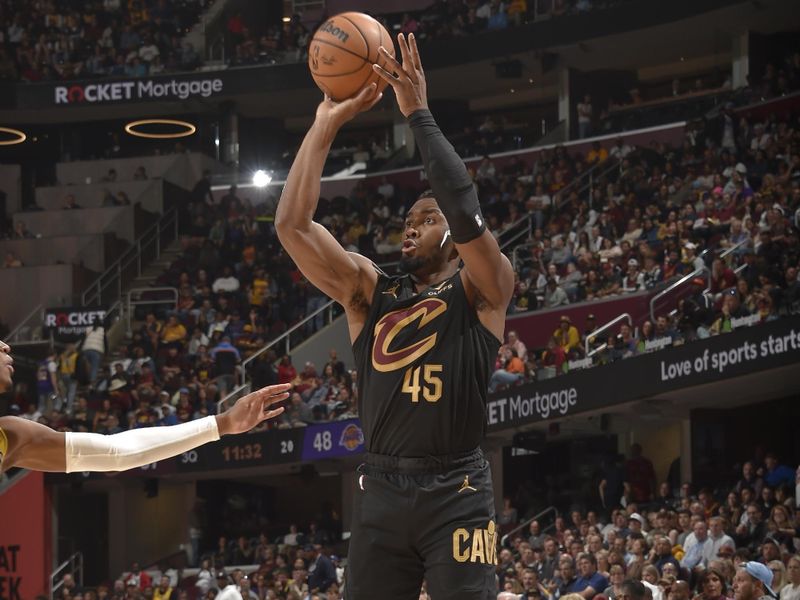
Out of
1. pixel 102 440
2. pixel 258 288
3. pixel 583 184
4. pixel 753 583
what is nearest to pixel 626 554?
pixel 753 583

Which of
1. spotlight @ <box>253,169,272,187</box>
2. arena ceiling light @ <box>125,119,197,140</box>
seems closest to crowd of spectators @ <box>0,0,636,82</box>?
→ arena ceiling light @ <box>125,119,197,140</box>

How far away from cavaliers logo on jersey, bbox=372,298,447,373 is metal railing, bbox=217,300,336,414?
699 inches

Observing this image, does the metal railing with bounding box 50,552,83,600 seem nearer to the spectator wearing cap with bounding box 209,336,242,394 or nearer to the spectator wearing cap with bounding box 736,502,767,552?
the spectator wearing cap with bounding box 209,336,242,394

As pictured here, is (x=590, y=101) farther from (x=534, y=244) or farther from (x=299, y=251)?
(x=299, y=251)

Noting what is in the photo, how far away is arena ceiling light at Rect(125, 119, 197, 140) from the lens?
34.7m

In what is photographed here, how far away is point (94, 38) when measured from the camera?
113 ft

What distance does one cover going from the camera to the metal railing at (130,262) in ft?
100

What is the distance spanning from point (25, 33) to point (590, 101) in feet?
45.9

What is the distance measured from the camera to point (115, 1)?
3534 cm

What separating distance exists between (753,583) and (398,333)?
7.10m

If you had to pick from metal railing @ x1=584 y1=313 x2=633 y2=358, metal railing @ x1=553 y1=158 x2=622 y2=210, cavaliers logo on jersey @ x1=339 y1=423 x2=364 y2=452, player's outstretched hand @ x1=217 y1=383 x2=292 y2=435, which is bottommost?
player's outstretched hand @ x1=217 y1=383 x2=292 y2=435

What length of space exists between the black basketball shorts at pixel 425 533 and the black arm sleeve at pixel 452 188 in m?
0.86

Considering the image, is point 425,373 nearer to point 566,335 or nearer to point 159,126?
point 566,335

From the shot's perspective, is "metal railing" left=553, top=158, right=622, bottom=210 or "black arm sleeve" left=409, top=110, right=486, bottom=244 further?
"metal railing" left=553, top=158, right=622, bottom=210
